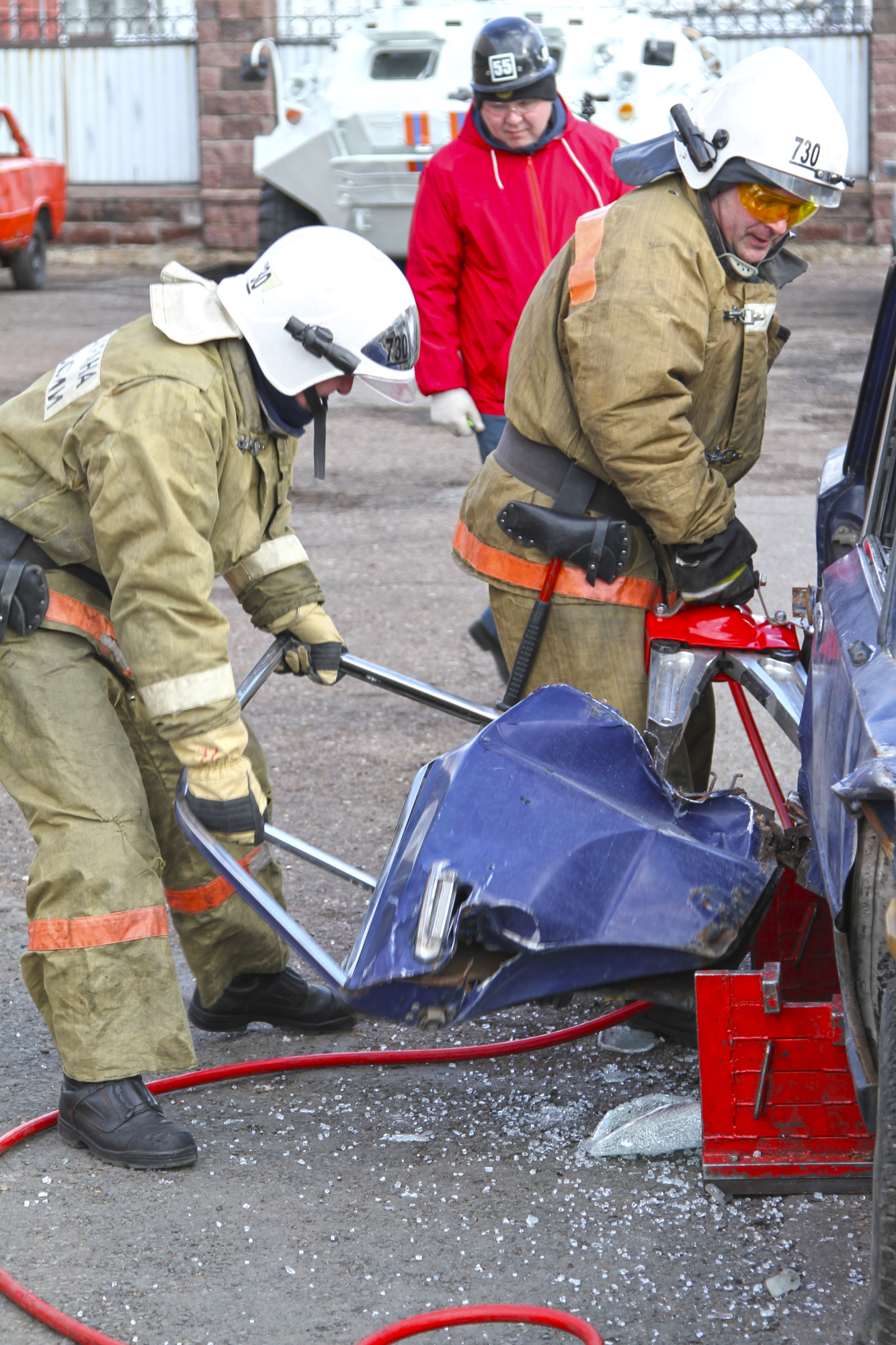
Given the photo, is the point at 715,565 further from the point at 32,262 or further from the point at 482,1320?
the point at 32,262

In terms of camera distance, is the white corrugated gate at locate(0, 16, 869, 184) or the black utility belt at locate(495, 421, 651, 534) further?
the white corrugated gate at locate(0, 16, 869, 184)

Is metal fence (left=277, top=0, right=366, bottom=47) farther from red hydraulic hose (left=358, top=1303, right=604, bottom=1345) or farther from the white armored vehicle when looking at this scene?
red hydraulic hose (left=358, top=1303, right=604, bottom=1345)

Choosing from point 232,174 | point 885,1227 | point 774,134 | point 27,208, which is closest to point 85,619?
point 774,134

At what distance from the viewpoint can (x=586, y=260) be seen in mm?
3277

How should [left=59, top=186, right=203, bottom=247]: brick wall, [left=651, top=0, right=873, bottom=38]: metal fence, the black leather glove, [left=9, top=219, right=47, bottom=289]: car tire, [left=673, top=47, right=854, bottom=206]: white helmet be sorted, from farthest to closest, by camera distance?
[left=59, top=186, right=203, bottom=247]: brick wall → [left=651, top=0, right=873, bottom=38]: metal fence → [left=9, top=219, right=47, bottom=289]: car tire → the black leather glove → [left=673, top=47, right=854, bottom=206]: white helmet

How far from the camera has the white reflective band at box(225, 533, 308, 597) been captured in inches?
136

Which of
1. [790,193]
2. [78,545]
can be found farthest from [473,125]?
[78,545]

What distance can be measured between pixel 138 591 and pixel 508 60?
2.68 metres

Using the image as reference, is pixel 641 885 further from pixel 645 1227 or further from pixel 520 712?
pixel 645 1227

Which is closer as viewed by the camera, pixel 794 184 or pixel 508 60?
pixel 794 184

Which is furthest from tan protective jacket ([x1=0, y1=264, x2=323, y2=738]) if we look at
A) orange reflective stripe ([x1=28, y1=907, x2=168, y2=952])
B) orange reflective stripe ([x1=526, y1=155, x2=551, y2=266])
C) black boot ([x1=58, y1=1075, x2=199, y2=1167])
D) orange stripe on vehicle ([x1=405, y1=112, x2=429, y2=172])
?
orange stripe on vehicle ([x1=405, y1=112, x2=429, y2=172])

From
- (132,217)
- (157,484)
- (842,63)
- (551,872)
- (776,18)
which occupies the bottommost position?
(551,872)

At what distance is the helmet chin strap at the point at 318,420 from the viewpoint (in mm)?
3039

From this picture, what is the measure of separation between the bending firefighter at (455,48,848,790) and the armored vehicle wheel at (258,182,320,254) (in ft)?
35.6
